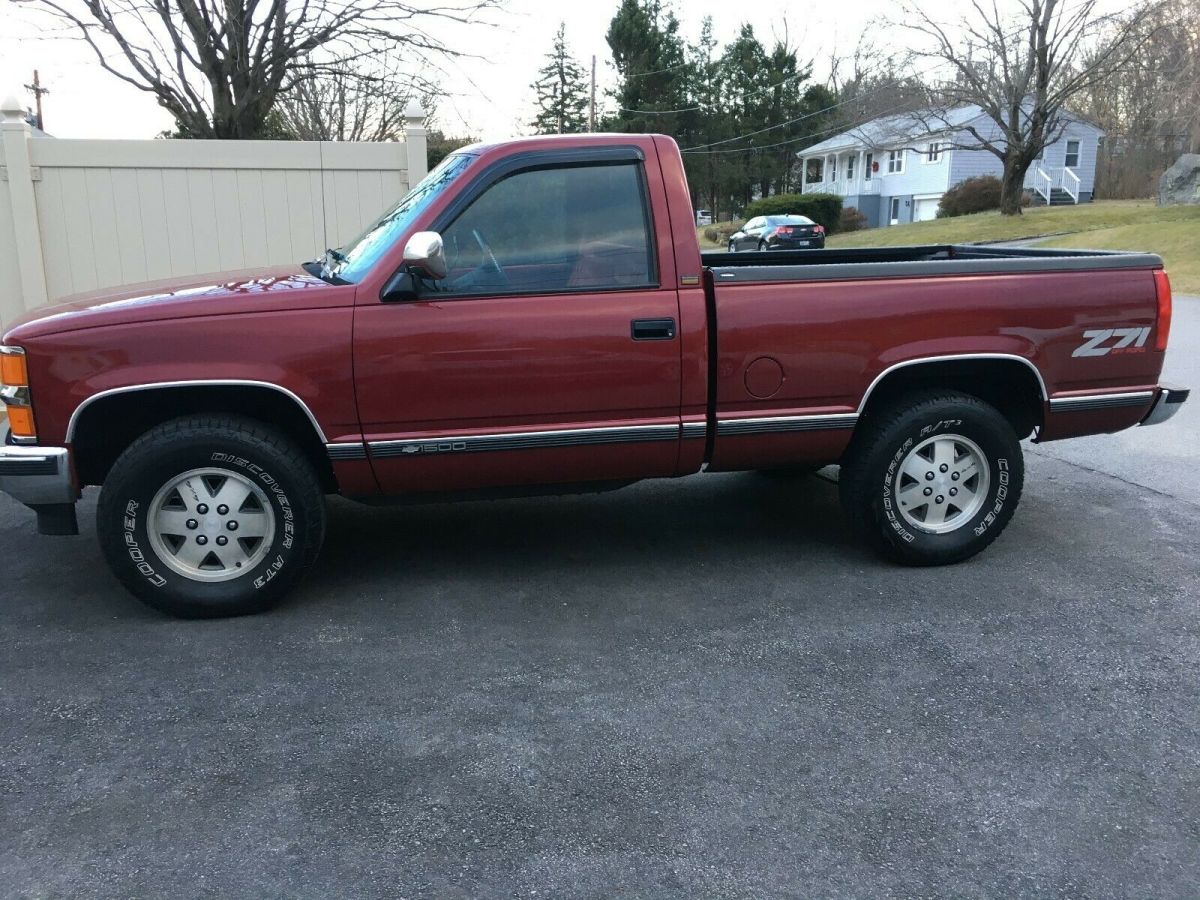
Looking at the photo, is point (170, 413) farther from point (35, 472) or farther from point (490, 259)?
point (490, 259)

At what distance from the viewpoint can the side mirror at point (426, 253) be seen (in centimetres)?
402

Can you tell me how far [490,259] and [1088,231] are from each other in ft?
105

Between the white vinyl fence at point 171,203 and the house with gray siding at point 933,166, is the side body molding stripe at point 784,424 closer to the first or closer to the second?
the white vinyl fence at point 171,203

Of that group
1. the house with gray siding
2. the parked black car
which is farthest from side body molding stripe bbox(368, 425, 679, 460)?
the house with gray siding

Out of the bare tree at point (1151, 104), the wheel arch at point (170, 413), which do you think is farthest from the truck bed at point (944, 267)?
the bare tree at point (1151, 104)

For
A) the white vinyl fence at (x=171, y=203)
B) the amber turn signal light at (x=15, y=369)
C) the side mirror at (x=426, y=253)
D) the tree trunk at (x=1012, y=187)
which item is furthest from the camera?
the tree trunk at (x=1012, y=187)

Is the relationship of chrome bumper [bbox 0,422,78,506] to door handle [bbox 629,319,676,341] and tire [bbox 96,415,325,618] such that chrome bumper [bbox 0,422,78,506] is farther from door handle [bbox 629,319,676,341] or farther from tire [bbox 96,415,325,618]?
door handle [bbox 629,319,676,341]

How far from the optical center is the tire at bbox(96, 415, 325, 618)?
14.0 feet

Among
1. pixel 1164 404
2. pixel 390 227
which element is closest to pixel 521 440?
pixel 390 227

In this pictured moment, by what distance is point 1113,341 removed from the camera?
4941 mm

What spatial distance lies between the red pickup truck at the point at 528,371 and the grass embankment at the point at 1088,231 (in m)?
16.9

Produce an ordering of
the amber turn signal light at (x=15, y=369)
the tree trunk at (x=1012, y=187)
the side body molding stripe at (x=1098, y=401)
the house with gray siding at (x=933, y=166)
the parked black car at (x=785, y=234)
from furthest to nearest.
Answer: the house with gray siding at (x=933, y=166)
the tree trunk at (x=1012, y=187)
the parked black car at (x=785, y=234)
the side body molding stripe at (x=1098, y=401)
the amber turn signal light at (x=15, y=369)

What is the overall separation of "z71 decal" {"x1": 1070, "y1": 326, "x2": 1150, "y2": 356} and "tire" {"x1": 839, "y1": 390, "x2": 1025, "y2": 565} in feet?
1.68

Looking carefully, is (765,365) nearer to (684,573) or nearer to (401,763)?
(684,573)
